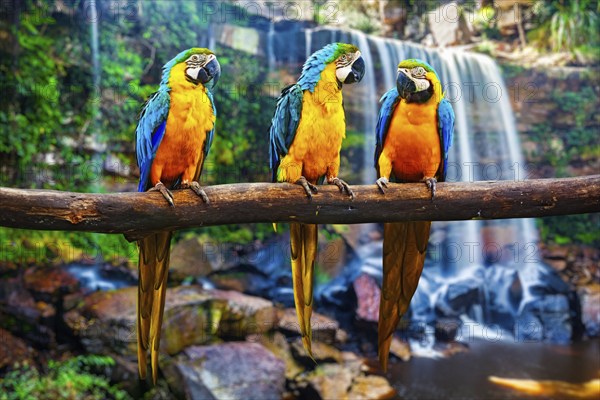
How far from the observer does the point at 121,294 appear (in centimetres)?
459

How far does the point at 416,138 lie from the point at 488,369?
380 centimetres

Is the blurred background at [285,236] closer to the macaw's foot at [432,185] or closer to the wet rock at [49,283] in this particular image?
the wet rock at [49,283]

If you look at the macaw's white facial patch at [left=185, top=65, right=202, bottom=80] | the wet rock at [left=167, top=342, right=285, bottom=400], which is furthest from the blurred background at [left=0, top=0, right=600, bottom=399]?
the macaw's white facial patch at [left=185, top=65, right=202, bottom=80]

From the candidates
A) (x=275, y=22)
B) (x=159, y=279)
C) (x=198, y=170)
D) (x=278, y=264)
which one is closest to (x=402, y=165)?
(x=198, y=170)

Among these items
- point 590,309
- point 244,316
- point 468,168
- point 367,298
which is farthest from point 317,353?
point 468,168

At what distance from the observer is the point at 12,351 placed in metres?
4.08

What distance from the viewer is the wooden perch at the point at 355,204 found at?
1.71 m

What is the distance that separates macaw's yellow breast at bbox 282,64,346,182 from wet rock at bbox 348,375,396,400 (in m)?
2.94

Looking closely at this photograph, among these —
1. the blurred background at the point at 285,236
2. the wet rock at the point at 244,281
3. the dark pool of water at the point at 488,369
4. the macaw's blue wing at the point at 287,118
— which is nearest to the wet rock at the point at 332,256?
the blurred background at the point at 285,236

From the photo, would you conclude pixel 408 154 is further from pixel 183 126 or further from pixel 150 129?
pixel 150 129

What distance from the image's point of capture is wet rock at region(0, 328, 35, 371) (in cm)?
398

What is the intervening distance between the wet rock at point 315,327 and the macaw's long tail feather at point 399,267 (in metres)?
2.97

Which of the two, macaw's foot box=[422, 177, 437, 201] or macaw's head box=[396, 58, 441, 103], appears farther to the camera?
macaw's head box=[396, 58, 441, 103]

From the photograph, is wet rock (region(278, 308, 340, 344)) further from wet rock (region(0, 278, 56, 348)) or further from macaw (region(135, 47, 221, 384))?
macaw (region(135, 47, 221, 384))
